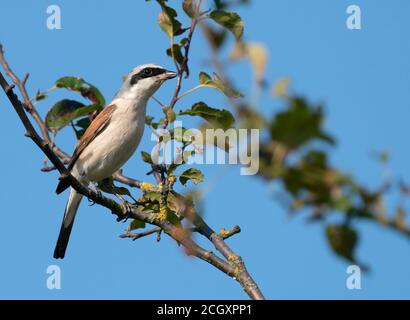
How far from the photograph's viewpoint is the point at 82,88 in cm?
444

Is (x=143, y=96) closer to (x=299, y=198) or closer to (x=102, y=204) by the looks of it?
(x=102, y=204)

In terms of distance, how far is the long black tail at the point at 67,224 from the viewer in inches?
265

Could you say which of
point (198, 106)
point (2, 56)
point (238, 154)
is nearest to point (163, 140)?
point (198, 106)

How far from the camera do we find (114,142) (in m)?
6.22

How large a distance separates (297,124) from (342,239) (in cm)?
21

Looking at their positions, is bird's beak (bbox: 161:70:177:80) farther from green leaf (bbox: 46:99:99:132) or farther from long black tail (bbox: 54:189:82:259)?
green leaf (bbox: 46:99:99:132)

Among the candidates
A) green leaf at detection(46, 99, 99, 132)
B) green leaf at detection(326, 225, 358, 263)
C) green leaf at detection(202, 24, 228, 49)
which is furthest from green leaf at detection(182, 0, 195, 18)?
green leaf at detection(326, 225, 358, 263)

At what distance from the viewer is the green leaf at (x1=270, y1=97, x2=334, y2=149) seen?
80 cm

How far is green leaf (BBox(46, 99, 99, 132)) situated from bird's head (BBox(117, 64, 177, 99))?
94.7 inches

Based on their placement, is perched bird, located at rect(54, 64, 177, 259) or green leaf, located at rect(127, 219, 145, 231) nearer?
green leaf, located at rect(127, 219, 145, 231)

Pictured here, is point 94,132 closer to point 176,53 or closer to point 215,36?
point 176,53

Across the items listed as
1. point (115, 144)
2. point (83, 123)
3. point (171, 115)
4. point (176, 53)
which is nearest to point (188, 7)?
point (176, 53)

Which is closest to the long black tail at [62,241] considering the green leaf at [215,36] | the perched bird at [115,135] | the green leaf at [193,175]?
the perched bird at [115,135]

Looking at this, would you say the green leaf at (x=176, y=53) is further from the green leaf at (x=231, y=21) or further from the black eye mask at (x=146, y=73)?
the black eye mask at (x=146, y=73)
